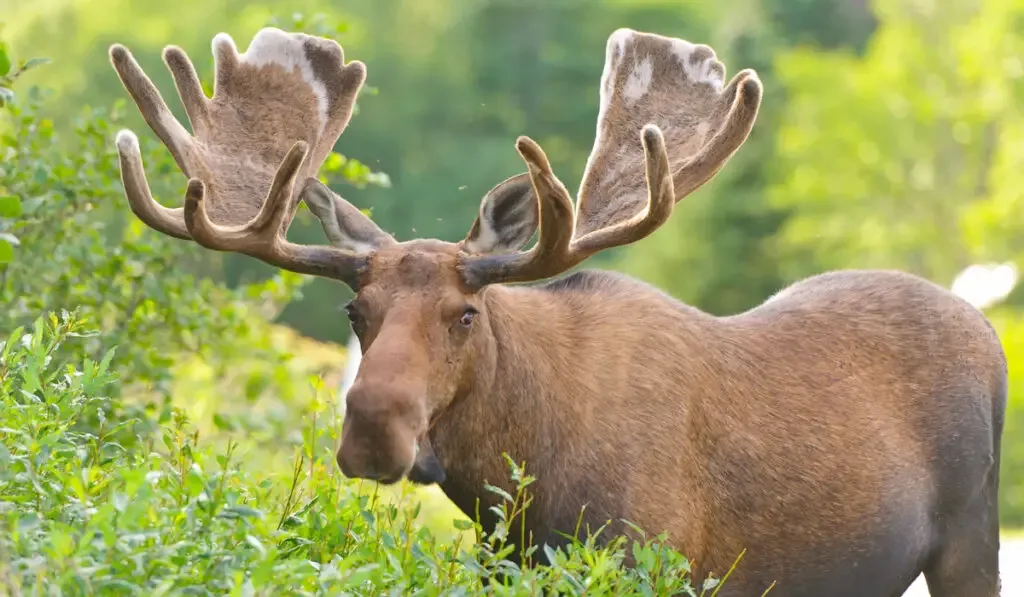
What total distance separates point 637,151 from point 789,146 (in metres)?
30.3

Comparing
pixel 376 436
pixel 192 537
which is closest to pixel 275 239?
pixel 376 436

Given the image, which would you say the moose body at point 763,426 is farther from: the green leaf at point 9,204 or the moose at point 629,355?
the green leaf at point 9,204

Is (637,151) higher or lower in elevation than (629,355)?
higher

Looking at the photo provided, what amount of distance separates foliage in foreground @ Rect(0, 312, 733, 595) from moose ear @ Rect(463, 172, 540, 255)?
811 mm

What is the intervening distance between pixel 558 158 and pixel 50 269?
34658 mm

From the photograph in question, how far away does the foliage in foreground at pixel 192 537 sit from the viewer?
375 centimetres

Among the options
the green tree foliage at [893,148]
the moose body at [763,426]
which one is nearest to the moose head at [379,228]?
the moose body at [763,426]

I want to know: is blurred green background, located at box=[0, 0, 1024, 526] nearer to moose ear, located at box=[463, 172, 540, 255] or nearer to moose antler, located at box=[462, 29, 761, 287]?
moose antler, located at box=[462, 29, 761, 287]

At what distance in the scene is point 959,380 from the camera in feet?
20.5

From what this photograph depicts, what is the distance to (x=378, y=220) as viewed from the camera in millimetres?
40938

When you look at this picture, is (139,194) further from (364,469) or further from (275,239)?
(364,469)

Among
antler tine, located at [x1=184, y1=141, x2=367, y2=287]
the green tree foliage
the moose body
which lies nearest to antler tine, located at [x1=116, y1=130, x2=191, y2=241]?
antler tine, located at [x1=184, y1=141, x2=367, y2=287]

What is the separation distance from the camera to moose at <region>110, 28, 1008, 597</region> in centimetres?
525

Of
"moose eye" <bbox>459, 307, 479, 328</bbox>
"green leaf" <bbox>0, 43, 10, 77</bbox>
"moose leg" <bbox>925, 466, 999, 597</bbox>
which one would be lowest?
"moose leg" <bbox>925, 466, 999, 597</bbox>
